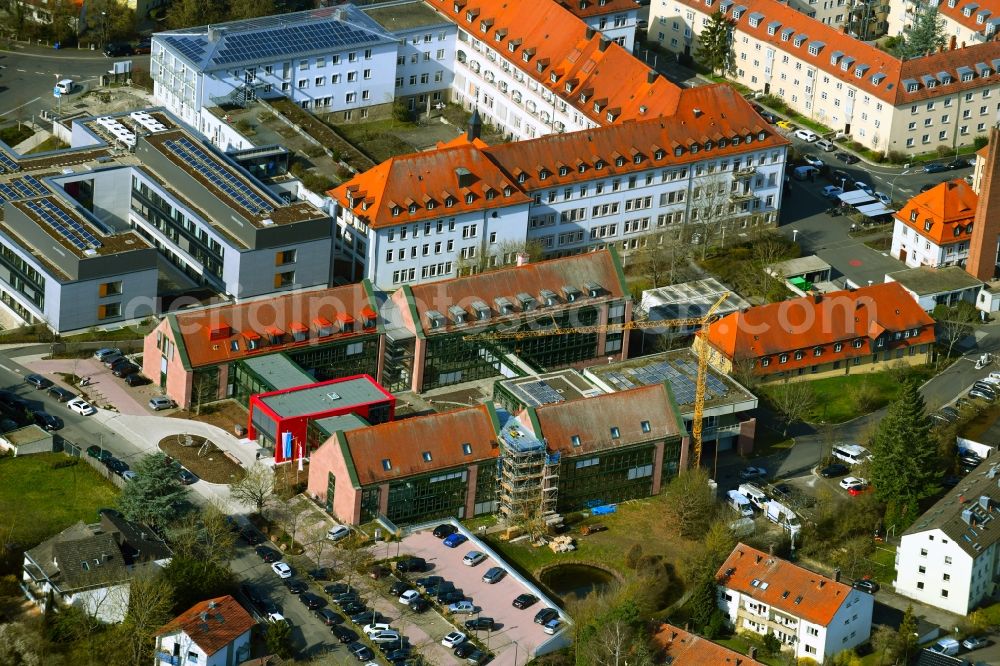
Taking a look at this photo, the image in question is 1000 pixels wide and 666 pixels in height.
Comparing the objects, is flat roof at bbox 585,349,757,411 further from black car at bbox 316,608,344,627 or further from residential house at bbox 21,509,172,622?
residential house at bbox 21,509,172,622

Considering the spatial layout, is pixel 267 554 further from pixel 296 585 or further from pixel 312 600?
pixel 312 600

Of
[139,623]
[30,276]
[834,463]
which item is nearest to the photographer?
[139,623]

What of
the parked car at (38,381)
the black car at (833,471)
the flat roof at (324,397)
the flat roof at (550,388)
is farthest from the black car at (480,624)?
the parked car at (38,381)

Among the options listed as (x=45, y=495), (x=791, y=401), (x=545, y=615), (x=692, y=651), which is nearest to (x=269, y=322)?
(x=45, y=495)

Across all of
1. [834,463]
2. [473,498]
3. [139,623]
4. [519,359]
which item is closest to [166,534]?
[139,623]

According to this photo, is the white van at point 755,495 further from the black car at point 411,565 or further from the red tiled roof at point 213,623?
the red tiled roof at point 213,623

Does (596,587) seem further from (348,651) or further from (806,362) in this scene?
(806,362)
